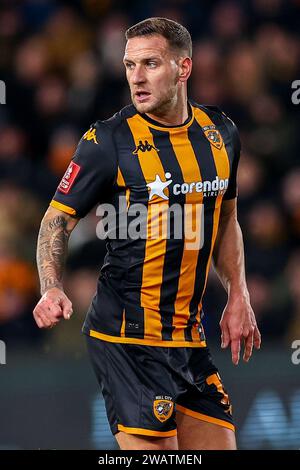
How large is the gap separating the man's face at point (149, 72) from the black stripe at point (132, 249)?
15cm

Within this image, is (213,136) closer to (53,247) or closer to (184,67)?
(184,67)

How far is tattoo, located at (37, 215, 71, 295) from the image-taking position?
431cm

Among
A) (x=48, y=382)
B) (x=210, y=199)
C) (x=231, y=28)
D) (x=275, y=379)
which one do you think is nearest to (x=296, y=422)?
(x=275, y=379)

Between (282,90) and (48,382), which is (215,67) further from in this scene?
(48,382)

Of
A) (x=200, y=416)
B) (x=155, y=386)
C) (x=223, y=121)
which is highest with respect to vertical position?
(x=223, y=121)

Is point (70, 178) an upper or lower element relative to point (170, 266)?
upper

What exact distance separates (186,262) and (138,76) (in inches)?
30.8

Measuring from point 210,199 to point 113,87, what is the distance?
14.2 ft

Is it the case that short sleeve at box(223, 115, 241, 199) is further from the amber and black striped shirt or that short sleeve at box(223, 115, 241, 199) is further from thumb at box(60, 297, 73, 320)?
thumb at box(60, 297, 73, 320)

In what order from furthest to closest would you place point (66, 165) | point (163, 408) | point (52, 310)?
1. point (66, 165)
2. point (163, 408)
3. point (52, 310)

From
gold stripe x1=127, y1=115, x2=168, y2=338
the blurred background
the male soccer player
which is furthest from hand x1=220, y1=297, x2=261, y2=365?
the blurred background

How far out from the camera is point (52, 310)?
4.01 meters

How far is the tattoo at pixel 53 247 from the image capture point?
431cm

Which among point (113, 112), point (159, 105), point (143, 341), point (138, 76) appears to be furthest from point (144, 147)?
point (113, 112)
